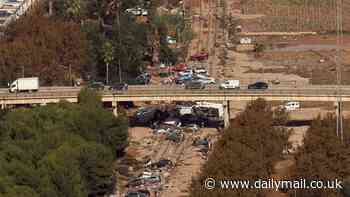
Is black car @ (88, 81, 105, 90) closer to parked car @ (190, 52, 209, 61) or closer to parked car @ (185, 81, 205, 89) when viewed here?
parked car @ (185, 81, 205, 89)

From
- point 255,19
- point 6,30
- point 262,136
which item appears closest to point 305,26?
point 255,19

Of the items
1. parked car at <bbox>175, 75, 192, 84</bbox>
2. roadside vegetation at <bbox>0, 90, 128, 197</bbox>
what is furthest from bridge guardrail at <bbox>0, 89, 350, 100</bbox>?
parked car at <bbox>175, 75, 192, 84</bbox>

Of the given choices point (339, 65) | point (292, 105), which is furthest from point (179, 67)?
point (292, 105)

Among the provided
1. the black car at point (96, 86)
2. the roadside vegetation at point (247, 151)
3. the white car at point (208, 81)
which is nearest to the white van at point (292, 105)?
the white car at point (208, 81)

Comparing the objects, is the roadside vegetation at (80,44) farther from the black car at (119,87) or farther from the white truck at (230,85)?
the white truck at (230,85)

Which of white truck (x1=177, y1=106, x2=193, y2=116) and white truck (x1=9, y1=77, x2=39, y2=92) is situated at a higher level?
white truck (x1=9, y1=77, x2=39, y2=92)

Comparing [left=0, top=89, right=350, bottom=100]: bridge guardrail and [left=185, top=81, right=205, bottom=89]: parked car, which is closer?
[left=0, top=89, right=350, bottom=100]: bridge guardrail
